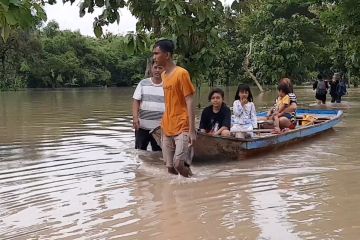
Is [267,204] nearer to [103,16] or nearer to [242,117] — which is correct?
[103,16]

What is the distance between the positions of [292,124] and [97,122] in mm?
6920

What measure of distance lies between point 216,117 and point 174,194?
2.38 metres

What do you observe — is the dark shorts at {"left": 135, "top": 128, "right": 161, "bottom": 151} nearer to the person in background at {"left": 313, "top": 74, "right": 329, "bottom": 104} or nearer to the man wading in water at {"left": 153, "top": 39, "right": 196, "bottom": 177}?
the man wading in water at {"left": 153, "top": 39, "right": 196, "bottom": 177}

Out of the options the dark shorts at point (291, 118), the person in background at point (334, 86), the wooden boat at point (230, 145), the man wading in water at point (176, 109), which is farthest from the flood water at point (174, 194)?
the person in background at point (334, 86)

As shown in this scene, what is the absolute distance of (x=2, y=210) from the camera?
5.41 m

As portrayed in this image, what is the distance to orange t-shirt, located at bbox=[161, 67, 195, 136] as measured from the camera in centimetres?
577

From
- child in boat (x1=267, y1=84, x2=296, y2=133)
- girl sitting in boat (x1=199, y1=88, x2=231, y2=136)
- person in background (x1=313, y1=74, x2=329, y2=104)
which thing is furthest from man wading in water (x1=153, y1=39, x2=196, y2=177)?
person in background (x1=313, y1=74, x2=329, y2=104)

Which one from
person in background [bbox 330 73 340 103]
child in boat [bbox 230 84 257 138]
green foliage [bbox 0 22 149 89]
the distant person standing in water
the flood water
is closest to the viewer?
the flood water

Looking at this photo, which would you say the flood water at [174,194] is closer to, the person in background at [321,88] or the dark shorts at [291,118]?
the dark shorts at [291,118]

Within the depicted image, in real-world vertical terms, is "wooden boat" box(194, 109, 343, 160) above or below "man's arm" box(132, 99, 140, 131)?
below

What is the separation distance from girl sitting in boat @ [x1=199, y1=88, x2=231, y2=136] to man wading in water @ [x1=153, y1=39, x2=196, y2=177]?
172cm

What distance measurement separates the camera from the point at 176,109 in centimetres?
594

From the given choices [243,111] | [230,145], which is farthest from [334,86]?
[230,145]

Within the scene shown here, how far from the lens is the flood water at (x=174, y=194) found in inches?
183
